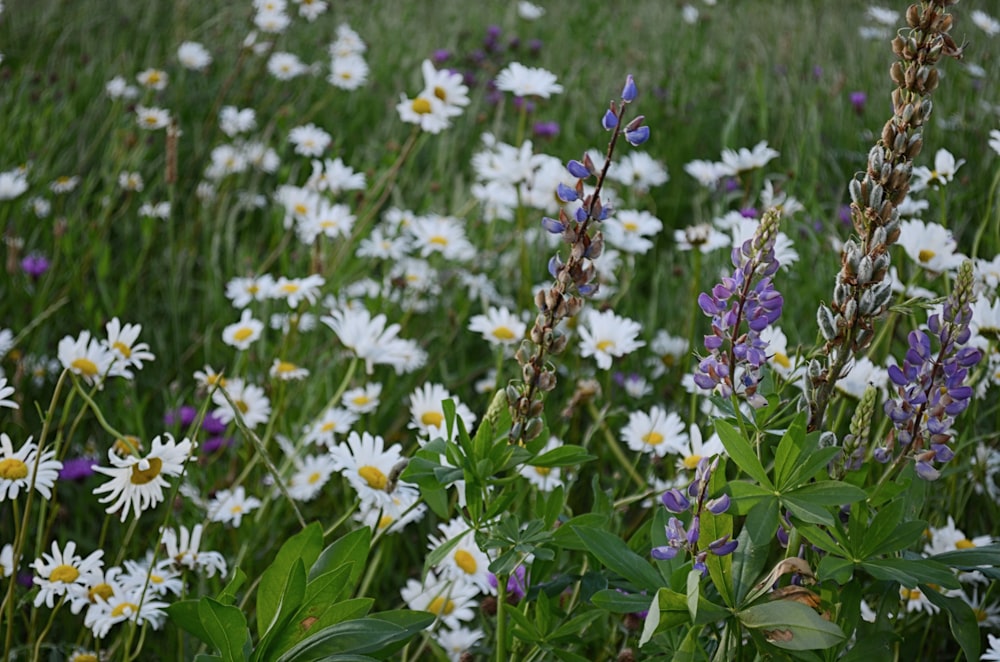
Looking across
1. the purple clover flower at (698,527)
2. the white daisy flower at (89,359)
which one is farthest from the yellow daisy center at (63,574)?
the purple clover flower at (698,527)

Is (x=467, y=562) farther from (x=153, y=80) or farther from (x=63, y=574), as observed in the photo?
(x=153, y=80)

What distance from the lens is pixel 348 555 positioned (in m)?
0.88

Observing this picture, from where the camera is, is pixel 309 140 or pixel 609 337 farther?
pixel 309 140

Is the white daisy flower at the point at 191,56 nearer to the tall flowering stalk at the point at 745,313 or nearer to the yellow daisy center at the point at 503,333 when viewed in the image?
the yellow daisy center at the point at 503,333

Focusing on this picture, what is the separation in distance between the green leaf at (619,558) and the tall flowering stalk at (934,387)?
25 centimetres

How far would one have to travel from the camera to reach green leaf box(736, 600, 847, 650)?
2.42 ft

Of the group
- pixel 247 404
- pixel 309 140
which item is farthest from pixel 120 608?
pixel 309 140

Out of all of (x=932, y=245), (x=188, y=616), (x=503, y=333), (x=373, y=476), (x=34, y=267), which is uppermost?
(x=932, y=245)

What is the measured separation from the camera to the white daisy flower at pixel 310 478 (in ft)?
4.86

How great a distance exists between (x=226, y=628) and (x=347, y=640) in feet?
0.33

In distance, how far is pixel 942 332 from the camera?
89 centimetres

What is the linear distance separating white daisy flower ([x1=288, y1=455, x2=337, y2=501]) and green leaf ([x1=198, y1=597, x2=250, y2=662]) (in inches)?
26.4

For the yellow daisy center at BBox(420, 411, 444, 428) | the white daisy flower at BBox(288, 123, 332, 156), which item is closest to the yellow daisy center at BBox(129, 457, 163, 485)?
the yellow daisy center at BBox(420, 411, 444, 428)

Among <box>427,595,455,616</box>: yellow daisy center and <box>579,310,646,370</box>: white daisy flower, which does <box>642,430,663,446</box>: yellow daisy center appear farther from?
<box>427,595,455,616</box>: yellow daisy center
